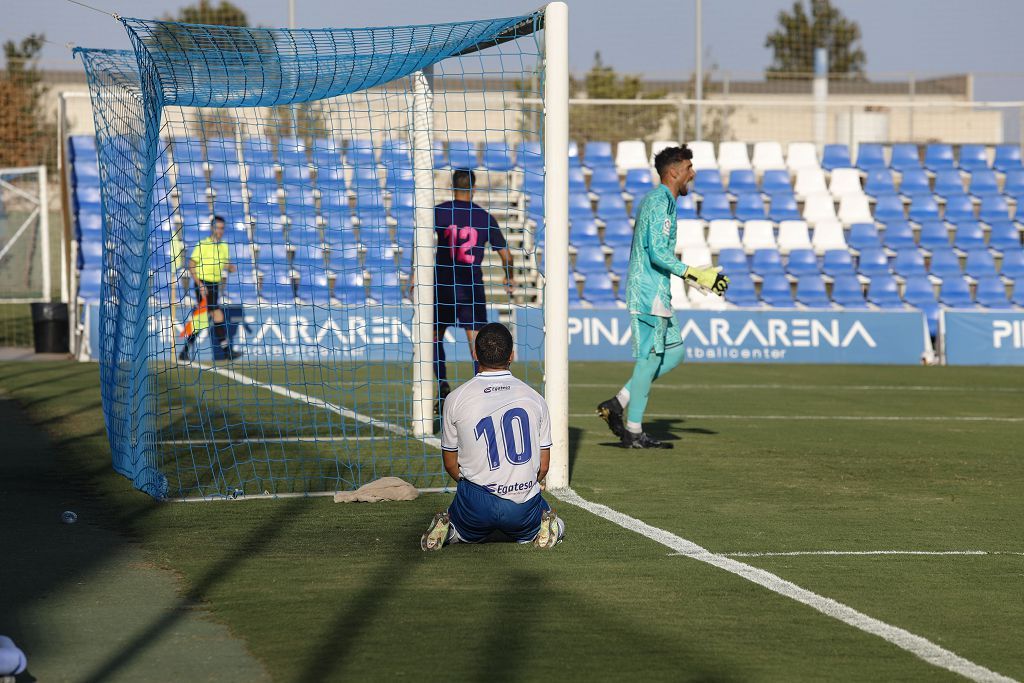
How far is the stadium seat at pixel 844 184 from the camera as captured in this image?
79.3 ft

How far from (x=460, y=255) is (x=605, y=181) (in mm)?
13321

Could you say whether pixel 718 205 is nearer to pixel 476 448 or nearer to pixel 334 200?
pixel 334 200

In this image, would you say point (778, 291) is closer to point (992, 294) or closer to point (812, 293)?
point (812, 293)

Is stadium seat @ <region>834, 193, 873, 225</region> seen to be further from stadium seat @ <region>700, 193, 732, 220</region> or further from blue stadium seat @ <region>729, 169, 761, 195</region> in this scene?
stadium seat @ <region>700, 193, 732, 220</region>

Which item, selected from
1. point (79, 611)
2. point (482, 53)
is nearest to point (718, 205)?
point (482, 53)

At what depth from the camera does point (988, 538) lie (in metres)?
6.83

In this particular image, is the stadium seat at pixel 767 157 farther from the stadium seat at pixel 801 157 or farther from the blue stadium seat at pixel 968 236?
the blue stadium seat at pixel 968 236

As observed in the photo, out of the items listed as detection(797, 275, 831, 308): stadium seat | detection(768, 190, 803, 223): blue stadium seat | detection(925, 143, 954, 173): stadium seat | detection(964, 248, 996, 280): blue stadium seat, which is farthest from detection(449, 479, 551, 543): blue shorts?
detection(925, 143, 954, 173): stadium seat

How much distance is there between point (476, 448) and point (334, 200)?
635 inches

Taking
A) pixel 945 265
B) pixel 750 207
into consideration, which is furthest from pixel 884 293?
pixel 750 207

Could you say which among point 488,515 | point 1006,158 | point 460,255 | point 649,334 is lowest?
point 488,515

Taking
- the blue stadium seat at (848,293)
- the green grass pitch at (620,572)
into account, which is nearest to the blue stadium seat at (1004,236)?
the blue stadium seat at (848,293)

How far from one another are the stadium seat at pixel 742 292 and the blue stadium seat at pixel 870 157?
4237 mm

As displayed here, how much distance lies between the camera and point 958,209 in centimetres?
2436
